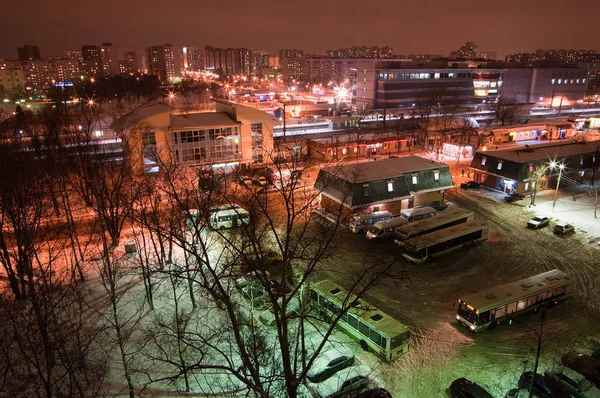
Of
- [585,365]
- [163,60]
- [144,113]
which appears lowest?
[585,365]

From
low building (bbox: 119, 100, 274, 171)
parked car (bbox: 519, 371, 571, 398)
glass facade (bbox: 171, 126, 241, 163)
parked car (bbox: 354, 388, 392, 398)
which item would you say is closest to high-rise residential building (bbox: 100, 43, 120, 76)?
low building (bbox: 119, 100, 274, 171)

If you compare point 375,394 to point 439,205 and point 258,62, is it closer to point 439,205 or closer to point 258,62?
point 439,205

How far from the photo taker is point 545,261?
59.2ft

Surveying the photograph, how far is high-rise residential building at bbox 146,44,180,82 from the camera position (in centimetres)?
15012

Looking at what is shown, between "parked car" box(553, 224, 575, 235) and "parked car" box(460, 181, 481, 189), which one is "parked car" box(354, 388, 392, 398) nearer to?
"parked car" box(553, 224, 575, 235)

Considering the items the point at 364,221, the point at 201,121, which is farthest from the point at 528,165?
the point at 201,121

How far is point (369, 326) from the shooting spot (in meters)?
12.4

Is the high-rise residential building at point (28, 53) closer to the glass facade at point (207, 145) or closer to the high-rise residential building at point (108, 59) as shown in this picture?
the high-rise residential building at point (108, 59)

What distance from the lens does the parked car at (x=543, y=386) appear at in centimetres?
1052

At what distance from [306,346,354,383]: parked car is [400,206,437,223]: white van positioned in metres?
11.3

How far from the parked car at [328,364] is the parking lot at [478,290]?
113 centimetres

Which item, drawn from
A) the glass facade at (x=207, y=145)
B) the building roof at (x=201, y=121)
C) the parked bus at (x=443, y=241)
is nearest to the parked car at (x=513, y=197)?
the parked bus at (x=443, y=241)

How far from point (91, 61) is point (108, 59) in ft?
26.2

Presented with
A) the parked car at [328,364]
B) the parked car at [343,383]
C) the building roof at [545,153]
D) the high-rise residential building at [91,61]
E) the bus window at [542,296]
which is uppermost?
the high-rise residential building at [91,61]
